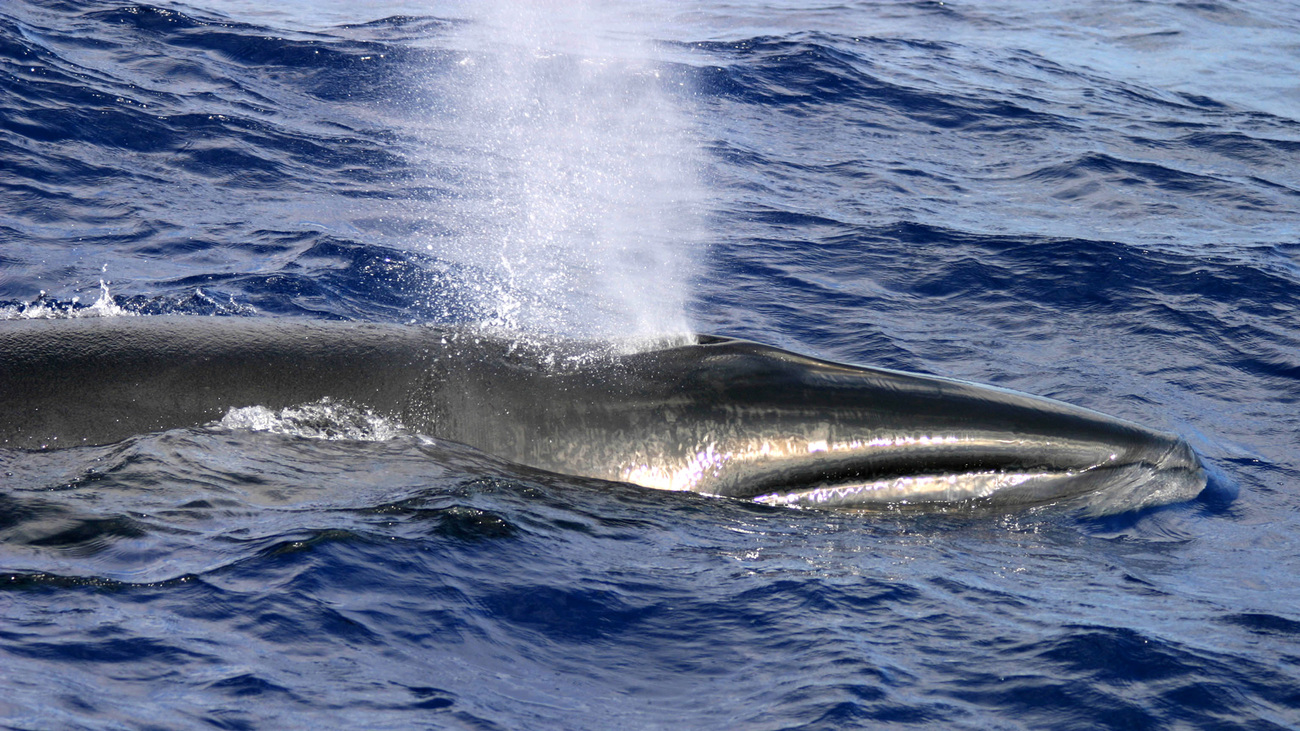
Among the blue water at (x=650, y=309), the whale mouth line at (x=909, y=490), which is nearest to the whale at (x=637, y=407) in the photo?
the whale mouth line at (x=909, y=490)

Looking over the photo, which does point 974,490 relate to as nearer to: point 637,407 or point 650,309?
point 637,407

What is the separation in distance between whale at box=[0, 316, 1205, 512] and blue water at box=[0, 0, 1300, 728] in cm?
19

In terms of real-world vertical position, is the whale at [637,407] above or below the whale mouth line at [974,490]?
above

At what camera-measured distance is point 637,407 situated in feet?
22.8

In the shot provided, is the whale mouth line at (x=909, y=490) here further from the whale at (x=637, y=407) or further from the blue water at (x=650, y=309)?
the blue water at (x=650, y=309)

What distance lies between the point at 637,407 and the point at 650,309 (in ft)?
20.2

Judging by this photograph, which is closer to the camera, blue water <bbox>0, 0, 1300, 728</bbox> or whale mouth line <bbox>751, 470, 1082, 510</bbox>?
blue water <bbox>0, 0, 1300, 728</bbox>

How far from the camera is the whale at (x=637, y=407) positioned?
688 cm

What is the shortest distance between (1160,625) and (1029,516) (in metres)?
1.24

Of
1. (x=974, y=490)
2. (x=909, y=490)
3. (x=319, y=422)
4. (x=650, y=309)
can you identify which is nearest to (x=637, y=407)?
(x=909, y=490)

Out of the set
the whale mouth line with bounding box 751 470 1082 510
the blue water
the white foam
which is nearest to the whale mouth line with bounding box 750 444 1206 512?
the whale mouth line with bounding box 751 470 1082 510

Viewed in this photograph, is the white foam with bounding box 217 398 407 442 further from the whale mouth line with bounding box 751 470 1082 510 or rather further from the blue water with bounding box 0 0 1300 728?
the whale mouth line with bounding box 751 470 1082 510

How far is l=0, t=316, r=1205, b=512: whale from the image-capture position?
22.6 ft

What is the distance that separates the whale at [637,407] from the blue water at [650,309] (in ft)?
0.61
